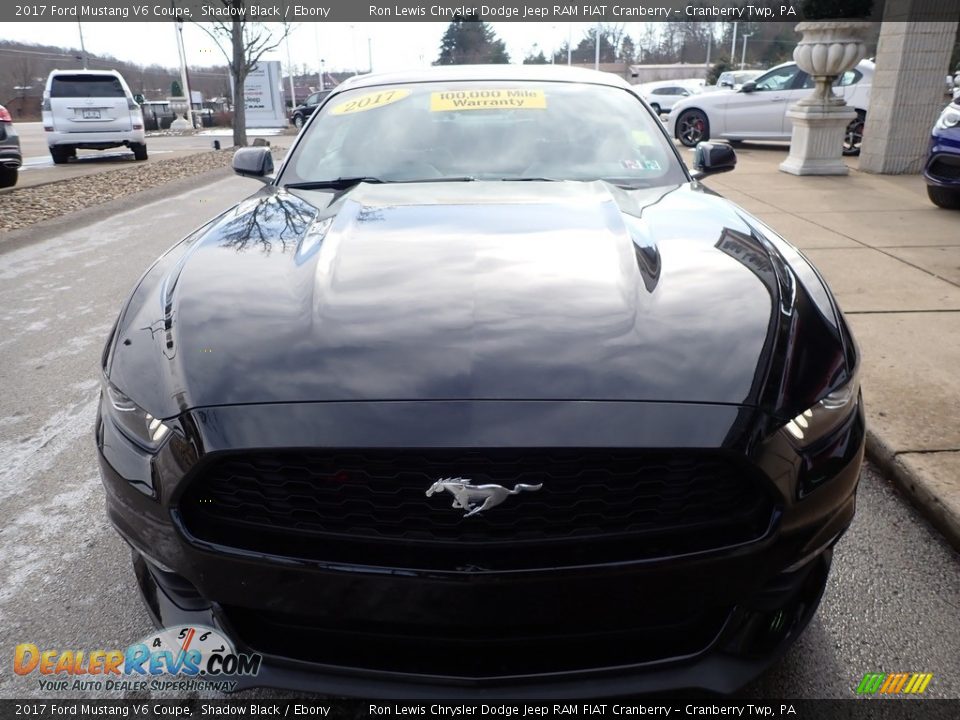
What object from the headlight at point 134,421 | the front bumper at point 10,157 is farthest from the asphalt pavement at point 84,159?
the headlight at point 134,421

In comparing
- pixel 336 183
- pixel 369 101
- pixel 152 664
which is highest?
pixel 369 101

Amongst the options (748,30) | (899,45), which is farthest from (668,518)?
(748,30)

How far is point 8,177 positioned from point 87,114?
4.63 m

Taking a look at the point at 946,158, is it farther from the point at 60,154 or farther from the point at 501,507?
the point at 60,154

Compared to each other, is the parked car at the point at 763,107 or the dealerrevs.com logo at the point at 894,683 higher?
the parked car at the point at 763,107

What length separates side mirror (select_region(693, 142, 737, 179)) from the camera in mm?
3492

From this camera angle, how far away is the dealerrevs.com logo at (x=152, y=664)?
62.7 inches

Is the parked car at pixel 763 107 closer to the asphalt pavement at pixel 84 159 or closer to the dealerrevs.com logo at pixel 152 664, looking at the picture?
the asphalt pavement at pixel 84 159

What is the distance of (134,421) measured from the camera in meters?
1.66

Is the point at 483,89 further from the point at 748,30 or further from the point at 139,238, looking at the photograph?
the point at 748,30

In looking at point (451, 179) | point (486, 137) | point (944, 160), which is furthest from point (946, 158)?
point (451, 179)

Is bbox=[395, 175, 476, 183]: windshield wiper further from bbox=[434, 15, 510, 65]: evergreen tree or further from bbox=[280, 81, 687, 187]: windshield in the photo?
bbox=[434, 15, 510, 65]: evergreen tree

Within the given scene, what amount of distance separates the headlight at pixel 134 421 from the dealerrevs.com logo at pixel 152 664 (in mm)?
403

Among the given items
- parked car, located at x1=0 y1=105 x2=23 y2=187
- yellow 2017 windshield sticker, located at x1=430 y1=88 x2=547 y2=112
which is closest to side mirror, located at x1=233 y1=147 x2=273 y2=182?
yellow 2017 windshield sticker, located at x1=430 y1=88 x2=547 y2=112
